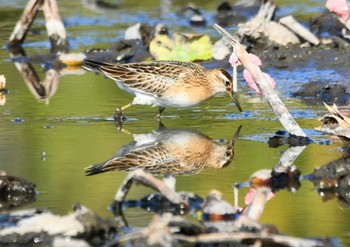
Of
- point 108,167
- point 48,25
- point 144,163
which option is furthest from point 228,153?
point 48,25

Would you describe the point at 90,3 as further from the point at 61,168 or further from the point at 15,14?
the point at 61,168

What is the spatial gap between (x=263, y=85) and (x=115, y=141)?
177cm

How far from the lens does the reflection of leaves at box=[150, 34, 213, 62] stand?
53.3ft

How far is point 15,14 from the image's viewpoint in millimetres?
21203

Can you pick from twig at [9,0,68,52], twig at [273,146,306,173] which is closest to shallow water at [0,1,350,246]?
twig at [273,146,306,173]

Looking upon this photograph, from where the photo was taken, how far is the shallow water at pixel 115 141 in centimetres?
875

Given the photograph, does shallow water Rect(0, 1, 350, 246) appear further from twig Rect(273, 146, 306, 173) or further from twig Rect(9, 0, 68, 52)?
twig Rect(9, 0, 68, 52)

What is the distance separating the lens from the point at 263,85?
1059 cm

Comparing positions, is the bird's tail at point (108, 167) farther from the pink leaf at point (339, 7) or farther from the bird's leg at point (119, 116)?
the pink leaf at point (339, 7)

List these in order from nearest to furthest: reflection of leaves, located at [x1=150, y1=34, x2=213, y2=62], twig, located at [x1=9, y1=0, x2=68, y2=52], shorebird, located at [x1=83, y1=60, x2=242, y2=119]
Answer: shorebird, located at [x1=83, y1=60, x2=242, y2=119] → reflection of leaves, located at [x1=150, y1=34, x2=213, y2=62] → twig, located at [x1=9, y1=0, x2=68, y2=52]

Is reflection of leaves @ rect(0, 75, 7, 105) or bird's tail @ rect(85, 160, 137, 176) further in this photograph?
reflection of leaves @ rect(0, 75, 7, 105)

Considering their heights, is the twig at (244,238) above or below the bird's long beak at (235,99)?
below

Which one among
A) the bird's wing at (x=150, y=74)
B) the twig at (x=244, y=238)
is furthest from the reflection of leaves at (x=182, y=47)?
the twig at (x=244, y=238)

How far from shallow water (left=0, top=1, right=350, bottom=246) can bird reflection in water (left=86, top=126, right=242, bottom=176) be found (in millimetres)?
122
